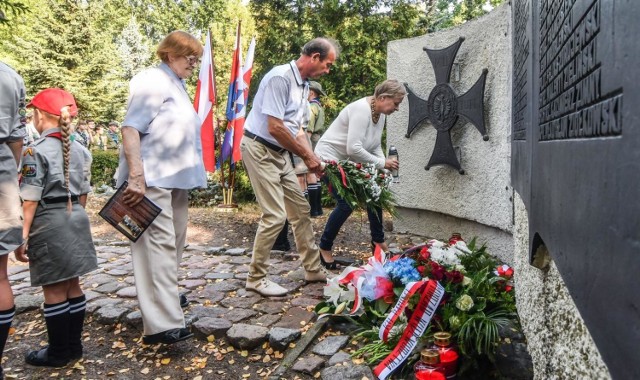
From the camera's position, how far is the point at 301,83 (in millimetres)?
3783

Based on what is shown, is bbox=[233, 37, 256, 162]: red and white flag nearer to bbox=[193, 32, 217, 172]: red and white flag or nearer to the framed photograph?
bbox=[193, 32, 217, 172]: red and white flag

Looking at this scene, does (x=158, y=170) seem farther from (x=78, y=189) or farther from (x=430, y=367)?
(x=430, y=367)

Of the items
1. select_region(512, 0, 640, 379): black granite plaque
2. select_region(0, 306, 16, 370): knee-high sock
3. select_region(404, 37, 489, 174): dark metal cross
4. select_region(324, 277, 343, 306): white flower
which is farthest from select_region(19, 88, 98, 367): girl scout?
select_region(404, 37, 489, 174): dark metal cross

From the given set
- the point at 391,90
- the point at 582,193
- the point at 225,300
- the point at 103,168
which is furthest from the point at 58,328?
the point at 103,168

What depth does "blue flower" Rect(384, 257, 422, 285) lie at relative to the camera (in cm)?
298

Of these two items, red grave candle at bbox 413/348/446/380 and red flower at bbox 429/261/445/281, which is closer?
red grave candle at bbox 413/348/446/380

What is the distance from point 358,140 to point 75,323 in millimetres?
2724

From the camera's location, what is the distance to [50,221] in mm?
2861

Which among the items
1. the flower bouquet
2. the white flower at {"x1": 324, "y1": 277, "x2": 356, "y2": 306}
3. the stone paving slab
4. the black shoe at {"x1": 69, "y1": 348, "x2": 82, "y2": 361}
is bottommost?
the black shoe at {"x1": 69, "y1": 348, "x2": 82, "y2": 361}

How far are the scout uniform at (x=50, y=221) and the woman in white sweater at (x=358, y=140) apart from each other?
89.1 inches

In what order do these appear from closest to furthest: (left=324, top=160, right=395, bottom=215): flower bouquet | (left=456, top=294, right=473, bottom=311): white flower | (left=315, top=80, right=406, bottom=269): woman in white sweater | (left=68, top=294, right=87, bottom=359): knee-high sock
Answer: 1. (left=456, top=294, right=473, bottom=311): white flower
2. (left=68, top=294, right=87, bottom=359): knee-high sock
3. (left=324, top=160, right=395, bottom=215): flower bouquet
4. (left=315, top=80, right=406, bottom=269): woman in white sweater

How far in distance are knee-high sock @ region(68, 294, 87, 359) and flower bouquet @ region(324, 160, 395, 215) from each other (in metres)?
2.17

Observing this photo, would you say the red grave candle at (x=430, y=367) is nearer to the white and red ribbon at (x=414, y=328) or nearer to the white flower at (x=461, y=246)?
the white and red ribbon at (x=414, y=328)

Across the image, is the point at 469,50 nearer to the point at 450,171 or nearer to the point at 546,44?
the point at 450,171
